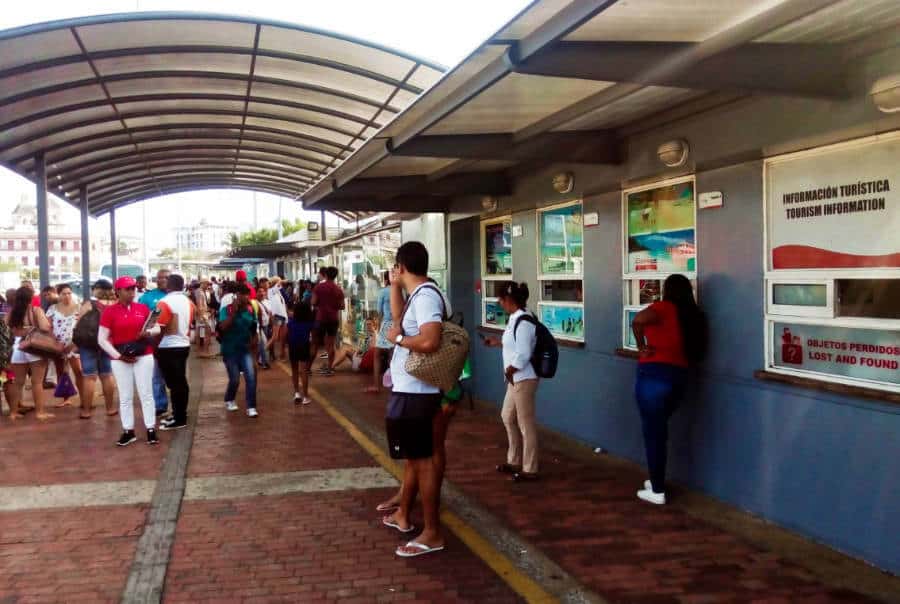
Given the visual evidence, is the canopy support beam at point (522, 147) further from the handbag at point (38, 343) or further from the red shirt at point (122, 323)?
the handbag at point (38, 343)

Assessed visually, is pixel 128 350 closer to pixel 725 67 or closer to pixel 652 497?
pixel 652 497

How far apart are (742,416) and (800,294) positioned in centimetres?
94

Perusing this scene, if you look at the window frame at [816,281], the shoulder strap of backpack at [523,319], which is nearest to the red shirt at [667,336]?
the window frame at [816,281]

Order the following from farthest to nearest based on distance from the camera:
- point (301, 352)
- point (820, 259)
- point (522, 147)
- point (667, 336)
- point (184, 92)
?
point (184, 92), point (301, 352), point (522, 147), point (667, 336), point (820, 259)

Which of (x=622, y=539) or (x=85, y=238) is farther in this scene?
(x=85, y=238)

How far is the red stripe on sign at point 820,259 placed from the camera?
4180 millimetres

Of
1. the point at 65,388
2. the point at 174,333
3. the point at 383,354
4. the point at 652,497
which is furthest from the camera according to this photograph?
the point at 383,354

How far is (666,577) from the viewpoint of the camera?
13.8ft

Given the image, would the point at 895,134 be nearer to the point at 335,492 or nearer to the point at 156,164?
the point at 335,492

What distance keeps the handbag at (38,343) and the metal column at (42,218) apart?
11.7ft

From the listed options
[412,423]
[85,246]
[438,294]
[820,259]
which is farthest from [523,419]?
[85,246]

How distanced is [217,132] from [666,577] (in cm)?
1155

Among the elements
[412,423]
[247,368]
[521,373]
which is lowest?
[247,368]

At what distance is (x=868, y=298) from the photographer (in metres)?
4.32
